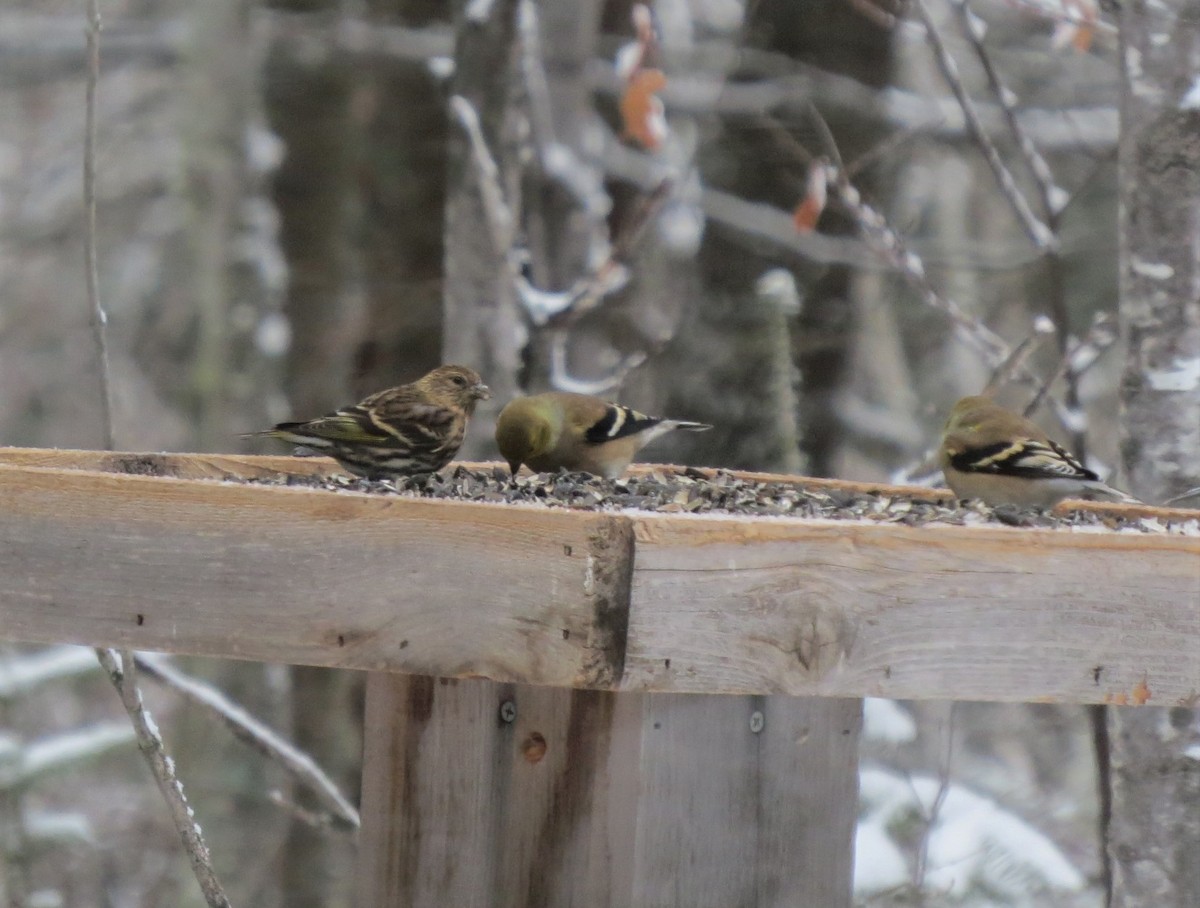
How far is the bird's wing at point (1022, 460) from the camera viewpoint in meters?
4.06

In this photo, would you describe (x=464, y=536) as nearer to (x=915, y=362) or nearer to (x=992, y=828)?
(x=992, y=828)

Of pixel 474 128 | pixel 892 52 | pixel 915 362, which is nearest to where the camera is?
pixel 474 128

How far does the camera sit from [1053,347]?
876 centimetres

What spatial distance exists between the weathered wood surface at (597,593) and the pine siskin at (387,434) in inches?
52.9

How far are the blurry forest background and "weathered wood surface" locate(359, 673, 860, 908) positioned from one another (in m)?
1.81

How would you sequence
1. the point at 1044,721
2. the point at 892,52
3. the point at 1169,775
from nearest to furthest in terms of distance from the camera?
the point at 1169,775, the point at 892,52, the point at 1044,721

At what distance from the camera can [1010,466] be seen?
13.9ft

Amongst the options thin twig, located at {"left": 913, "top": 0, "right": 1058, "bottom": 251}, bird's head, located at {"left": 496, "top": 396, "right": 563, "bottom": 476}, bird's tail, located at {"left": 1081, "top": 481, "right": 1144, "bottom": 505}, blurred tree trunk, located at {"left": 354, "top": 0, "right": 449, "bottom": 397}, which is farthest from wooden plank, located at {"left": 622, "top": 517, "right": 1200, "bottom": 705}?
blurred tree trunk, located at {"left": 354, "top": 0, "right": 449, "bottom": 397}

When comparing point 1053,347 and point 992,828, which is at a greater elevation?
point 1053,347

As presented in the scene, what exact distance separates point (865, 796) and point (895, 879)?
501 mm

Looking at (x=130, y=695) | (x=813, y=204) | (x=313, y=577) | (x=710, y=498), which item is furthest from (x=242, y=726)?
(x=813, y=204)

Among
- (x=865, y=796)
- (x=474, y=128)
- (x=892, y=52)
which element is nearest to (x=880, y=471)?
(x=892, y=52)

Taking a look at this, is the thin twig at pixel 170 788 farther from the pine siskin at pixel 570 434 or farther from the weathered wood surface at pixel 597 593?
the pine siskin at pixel 570 434

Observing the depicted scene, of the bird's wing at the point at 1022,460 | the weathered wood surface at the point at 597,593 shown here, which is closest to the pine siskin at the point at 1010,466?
the bird's wing at the point at 1022,460
